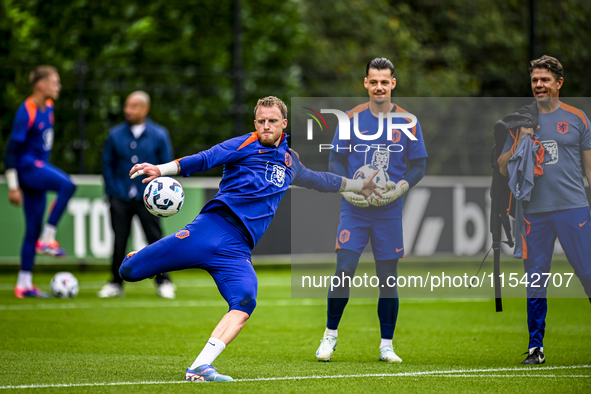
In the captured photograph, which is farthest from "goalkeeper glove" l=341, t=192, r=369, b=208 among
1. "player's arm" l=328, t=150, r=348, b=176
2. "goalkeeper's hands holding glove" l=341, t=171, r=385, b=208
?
"player's arm" l=328, t=150, r=348, b=176

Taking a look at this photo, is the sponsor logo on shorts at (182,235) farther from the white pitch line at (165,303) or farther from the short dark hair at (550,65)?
the white pitch line at (165,303)

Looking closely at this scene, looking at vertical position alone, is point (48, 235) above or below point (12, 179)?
below

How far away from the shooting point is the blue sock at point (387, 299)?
679 centimetres

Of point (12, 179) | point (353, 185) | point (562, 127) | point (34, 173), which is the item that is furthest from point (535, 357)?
point (12, 179)

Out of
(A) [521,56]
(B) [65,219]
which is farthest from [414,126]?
(A) [521,56]

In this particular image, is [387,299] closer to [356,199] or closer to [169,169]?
[356,199]

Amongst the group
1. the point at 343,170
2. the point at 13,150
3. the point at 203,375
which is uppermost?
Result: the point at 13,150

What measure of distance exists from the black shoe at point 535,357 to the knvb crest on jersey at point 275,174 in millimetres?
2400

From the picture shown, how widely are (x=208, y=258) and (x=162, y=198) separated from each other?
1.72 feet

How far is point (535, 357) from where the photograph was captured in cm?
655

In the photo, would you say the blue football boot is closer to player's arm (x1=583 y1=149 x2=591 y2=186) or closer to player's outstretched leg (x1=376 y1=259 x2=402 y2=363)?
player's outstretched leg (x1=376 y1=259 x2=402 y2=363)

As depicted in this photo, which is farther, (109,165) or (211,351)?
(109,165)

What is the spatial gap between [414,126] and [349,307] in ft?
14.5

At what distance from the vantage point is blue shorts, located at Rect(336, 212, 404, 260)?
22.2 feet
